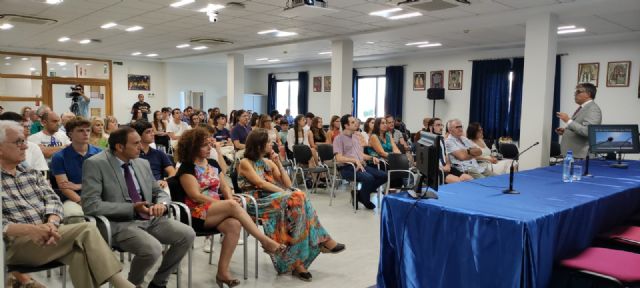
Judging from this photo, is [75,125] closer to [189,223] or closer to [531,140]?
[189,223]

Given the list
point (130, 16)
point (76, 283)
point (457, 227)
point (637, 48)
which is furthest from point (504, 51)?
point (76, 283)

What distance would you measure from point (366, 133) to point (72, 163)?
5.41 meters

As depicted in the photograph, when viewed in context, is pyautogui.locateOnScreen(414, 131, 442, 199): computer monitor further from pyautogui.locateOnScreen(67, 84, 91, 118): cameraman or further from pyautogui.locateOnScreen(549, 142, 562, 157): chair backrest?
pyautogui.locateOnScreen(67, 84, 91, 118): cameraman

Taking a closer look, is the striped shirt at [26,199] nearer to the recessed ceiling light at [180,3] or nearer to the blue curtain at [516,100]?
the recessed ceiling light at [180,3]

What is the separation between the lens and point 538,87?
22.1 feet

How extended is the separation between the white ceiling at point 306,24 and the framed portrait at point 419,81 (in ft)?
2.55

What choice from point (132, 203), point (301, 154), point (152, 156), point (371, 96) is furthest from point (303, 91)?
point (132, 203)

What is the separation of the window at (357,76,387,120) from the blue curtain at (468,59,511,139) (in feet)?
9.84

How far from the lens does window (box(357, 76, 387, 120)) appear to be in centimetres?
1420

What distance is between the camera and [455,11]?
23.2 feet

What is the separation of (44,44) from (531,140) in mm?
12044

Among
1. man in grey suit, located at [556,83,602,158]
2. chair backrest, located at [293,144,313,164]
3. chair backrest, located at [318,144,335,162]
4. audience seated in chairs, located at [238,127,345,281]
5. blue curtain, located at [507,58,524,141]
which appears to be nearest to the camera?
audience seated in chairs, located at [238,127,345,281]

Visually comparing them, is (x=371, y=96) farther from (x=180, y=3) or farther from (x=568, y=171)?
(x=568, y=171)

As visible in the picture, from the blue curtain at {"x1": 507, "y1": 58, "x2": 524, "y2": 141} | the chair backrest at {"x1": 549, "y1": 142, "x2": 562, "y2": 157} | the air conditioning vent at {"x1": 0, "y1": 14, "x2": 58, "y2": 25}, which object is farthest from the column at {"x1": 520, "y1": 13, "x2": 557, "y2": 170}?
the air conditioning vent at {"x1": 0, "y1": 14, "x2": 58, "y2": 25}
